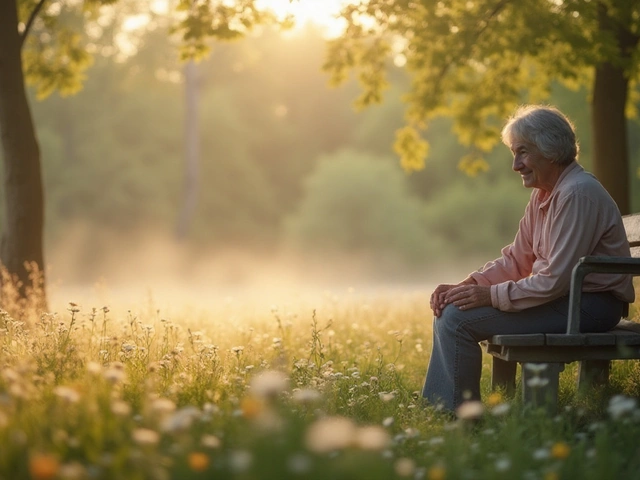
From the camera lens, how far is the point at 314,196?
33000 millimetres

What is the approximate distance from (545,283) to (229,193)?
34.5 m

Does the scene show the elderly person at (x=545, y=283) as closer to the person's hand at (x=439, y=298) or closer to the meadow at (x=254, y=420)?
the person's hand at (x=439, y=298)

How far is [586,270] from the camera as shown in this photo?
184 inches

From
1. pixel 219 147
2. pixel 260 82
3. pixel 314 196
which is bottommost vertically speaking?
pixel 314 196

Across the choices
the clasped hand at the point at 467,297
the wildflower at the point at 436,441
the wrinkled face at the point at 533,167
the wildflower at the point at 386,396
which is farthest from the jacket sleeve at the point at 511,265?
the wildflower at the point at 436,441

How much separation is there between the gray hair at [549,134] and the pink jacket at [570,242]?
109 millimetres

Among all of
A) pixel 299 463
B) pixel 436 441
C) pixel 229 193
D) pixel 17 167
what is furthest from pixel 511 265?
pixel 229 193

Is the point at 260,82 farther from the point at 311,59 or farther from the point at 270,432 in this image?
the point at 270,432

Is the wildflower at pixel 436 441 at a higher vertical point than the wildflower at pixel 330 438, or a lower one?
lower

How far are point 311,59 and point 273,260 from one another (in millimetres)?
13299

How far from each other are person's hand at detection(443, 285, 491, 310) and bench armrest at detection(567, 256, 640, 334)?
20.0 inches

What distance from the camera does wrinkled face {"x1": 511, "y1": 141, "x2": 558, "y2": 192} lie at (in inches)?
202

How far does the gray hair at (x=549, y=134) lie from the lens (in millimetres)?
5070

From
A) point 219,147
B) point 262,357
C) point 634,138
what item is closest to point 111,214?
point 219,147
